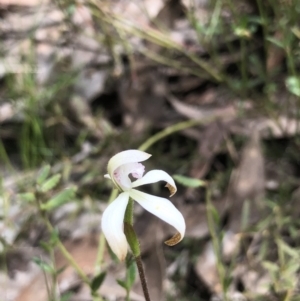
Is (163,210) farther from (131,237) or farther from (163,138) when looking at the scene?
(163,138)

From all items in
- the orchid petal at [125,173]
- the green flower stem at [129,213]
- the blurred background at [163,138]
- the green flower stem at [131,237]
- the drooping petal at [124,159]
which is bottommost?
the blurred background at [163,138]

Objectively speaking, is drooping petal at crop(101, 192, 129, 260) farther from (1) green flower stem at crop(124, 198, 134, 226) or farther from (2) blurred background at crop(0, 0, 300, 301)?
(2) blurred background at crop(0, 0, 300, 301)

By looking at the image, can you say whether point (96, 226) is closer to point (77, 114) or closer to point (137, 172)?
point (77, 114)

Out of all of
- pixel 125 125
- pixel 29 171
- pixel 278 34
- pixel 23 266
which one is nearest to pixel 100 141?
pixel 125 125

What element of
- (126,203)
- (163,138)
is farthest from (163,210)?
(163,138)

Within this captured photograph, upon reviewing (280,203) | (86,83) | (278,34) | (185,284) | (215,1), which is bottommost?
(185,284)

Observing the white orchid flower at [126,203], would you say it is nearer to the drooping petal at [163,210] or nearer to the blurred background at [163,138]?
the drooping petal at [163,210]

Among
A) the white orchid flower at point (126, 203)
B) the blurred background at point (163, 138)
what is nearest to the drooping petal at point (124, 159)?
the white orchid flower at point (126, 203)
